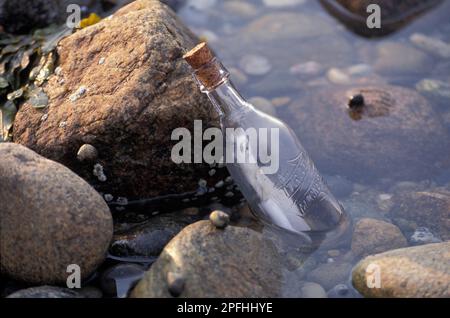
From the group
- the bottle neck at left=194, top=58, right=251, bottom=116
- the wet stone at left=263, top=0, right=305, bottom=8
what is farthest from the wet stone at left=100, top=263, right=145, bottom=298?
the wet stone at left=263, top=0, right=305, bottom=8

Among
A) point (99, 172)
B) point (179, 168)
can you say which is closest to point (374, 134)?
point (179, 168)

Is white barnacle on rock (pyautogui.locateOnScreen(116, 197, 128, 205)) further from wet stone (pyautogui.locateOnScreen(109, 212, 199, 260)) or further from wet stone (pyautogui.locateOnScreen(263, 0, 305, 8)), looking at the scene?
wet stone (pyautogui.locateOnScreen(263, 0, 305, 8))

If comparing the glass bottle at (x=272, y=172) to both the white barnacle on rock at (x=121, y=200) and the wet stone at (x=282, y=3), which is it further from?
the wet stone at (x=282, y=3)

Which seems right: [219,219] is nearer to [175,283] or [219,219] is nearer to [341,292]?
[175,283]

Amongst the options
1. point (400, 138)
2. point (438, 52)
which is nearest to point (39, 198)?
point (400, 138)

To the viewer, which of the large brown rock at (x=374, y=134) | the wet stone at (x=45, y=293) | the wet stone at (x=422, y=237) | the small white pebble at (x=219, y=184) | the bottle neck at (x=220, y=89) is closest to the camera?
the wet stone at (x=45, y=293)

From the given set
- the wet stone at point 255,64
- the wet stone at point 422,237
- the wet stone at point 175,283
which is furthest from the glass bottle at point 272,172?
the wet stone at point 255,64
